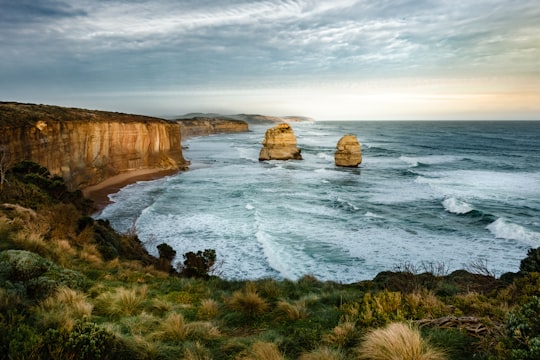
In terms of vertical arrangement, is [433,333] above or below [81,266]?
above

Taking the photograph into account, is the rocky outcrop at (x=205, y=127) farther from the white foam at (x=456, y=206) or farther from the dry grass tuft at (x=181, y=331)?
the dry grass tuft at (x=181, y=331)

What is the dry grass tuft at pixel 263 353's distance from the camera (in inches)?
185

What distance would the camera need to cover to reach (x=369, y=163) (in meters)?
58.1

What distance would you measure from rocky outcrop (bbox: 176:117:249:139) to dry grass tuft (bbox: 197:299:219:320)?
377 feet

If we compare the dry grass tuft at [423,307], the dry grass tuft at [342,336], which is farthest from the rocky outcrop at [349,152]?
the dry grass tuft at [342,336]

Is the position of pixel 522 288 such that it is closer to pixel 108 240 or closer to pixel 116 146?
pixel 108 240

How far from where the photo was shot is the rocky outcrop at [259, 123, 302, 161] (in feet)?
195

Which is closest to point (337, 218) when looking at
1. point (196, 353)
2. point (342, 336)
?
point (342, 336)

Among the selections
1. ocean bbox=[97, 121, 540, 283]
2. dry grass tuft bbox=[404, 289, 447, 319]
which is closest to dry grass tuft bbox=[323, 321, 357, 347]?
dry grass tuft bbox=[404, 289, 447, 319]

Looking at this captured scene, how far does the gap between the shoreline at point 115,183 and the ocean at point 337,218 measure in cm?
97

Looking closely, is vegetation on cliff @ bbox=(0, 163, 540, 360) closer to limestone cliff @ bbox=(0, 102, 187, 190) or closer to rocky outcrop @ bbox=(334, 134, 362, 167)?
limestone cliff @ bbox=(0, 102, 187, 190)

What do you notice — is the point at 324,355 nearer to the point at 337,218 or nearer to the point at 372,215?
the point at 337,218

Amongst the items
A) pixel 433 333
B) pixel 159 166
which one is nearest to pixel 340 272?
pixel 433 333

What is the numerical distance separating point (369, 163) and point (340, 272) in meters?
42.9
